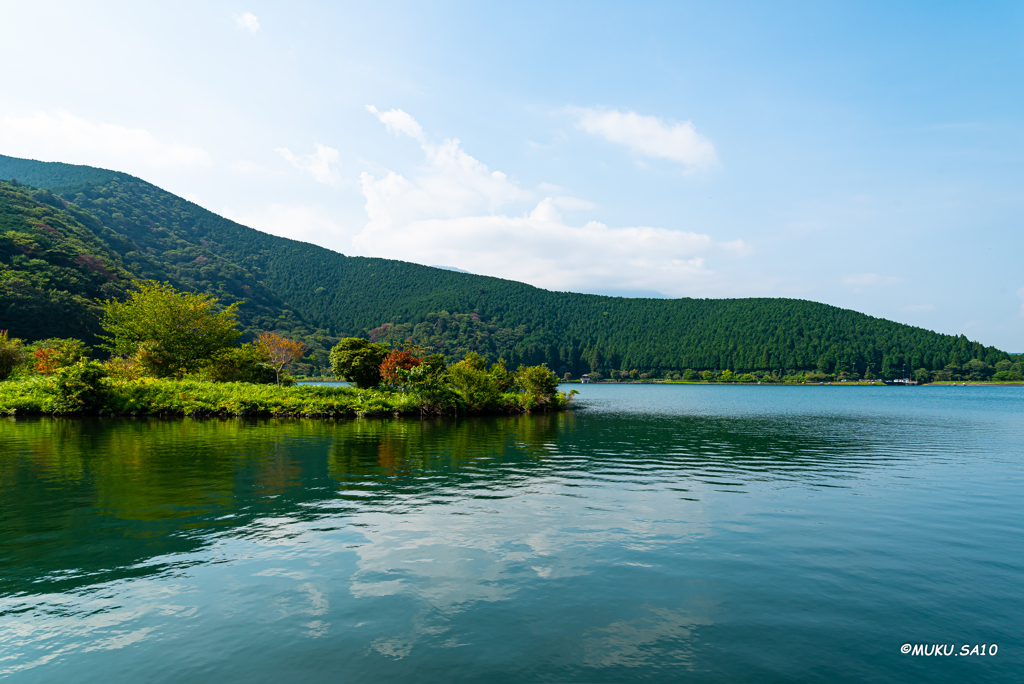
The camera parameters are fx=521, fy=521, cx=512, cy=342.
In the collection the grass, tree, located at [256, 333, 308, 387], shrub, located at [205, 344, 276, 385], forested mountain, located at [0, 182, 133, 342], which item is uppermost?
forested mountain, located at [0, 182, 133, 342]

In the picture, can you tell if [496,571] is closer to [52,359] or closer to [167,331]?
[167,331]

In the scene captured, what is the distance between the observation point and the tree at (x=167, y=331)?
185 ft

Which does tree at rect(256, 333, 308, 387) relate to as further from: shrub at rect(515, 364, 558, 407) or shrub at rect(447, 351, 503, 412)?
shrub at rect(515, 364, 558, 407)

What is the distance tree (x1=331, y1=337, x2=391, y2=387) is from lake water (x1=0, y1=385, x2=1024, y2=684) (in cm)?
3840

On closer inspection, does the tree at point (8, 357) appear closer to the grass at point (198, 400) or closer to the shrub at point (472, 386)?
the grass at point (198, 400)

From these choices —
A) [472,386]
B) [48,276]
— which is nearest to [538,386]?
[472,386]

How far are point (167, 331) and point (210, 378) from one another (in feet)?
22.0

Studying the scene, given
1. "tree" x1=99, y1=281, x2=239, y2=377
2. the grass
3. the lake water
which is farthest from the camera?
"tree" x1=99, y1=281, x2=239, y2=377

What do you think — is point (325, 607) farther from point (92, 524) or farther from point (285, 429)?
point (285, 429)

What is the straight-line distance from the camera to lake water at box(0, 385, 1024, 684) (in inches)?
281

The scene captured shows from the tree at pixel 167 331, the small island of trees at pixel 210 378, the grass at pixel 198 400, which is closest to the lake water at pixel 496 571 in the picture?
the grass at pixel 198 400

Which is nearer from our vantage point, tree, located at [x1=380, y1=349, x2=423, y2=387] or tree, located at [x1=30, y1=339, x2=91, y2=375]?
tree, located at [x1=30, y1=339, x2=91, y2=375]

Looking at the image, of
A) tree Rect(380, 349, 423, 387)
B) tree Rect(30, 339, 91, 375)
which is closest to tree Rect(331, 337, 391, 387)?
tree Rect(380, 349, 423, 387)

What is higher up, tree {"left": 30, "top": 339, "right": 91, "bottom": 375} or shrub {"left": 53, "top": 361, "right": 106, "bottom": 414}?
tree {"left": 30, "top": 339, "right": 91, "bottom": 375}
